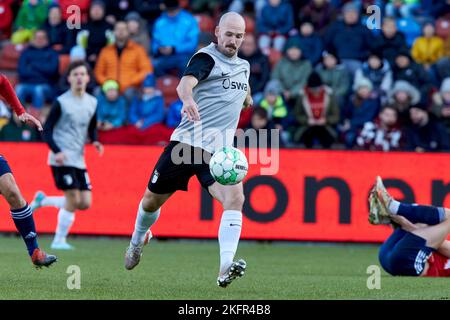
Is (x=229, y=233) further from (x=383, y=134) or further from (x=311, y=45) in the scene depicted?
(x=311, y=45)

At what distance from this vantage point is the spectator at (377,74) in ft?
63.3

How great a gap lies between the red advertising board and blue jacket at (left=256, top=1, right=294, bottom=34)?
4288mm

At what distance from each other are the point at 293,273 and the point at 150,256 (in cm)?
295

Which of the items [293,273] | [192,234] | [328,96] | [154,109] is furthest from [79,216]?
[293,273]

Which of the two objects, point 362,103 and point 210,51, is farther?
point 362,103

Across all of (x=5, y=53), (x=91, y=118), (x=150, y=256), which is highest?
(x=5, y=53)

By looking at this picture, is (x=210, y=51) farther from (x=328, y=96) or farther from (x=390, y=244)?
(x=328, y=96)

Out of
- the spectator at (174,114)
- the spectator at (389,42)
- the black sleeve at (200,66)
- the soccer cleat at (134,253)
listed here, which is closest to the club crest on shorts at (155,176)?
the soccer cleat at (134,253)

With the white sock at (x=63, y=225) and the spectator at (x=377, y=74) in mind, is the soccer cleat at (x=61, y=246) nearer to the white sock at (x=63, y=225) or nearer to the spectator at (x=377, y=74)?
the white sock at (x=63, y=225)

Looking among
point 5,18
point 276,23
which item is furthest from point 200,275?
point 5,18

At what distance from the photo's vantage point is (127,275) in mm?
10961

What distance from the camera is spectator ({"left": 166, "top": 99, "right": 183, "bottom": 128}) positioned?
745 inches

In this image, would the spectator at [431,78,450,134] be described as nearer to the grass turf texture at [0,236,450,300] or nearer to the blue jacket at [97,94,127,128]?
the grass turf texture at [0,236,450,300]

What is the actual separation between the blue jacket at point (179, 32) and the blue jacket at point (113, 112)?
172cm
